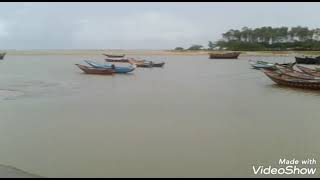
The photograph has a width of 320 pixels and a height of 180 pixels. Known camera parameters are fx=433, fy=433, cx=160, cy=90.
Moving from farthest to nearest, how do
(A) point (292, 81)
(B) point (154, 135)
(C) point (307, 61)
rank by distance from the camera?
(C) point (307, 61), (A) point (292, 81), (B) point (154, 135)

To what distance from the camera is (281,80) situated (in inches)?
789

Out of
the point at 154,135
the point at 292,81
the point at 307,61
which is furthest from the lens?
the point at 307,61

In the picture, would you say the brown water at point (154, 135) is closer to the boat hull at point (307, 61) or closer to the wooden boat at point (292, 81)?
the wooden boat at point (292, 81)

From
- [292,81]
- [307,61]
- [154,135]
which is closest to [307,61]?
[307,61]

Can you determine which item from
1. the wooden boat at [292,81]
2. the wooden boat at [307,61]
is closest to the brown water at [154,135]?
the wooden boat at [292,81]

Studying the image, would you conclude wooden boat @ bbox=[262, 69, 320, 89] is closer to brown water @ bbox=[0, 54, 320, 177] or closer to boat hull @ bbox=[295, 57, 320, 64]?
brown water @ bbox=[0, 54, 320, 177]

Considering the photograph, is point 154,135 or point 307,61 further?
point 307,61

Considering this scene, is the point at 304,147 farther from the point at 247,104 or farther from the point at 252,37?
the point at 252,37

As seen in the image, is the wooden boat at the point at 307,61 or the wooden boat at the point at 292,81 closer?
the wooden boat at the point at 292,81

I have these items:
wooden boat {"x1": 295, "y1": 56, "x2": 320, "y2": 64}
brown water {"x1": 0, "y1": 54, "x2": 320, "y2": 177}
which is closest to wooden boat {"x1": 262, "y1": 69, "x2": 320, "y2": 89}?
brown water {"x1": 0, "y1": 54, "x2": 320, "y2": 177}

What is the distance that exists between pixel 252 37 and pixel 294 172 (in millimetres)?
74830

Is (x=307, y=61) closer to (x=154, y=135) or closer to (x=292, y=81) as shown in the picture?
(x=292, y=81)

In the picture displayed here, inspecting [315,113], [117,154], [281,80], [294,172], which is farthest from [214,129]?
[281,80]

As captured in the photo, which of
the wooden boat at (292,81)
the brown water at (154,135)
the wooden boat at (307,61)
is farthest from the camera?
the wooden boat at (307,61)
